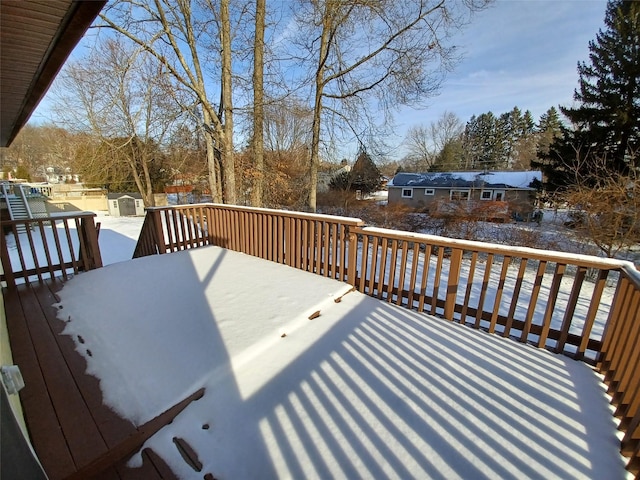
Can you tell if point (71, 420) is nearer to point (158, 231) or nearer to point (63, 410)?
point (63, 410)

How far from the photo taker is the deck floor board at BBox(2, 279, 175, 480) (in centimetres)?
147

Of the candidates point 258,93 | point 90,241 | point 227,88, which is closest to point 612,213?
point 258,93

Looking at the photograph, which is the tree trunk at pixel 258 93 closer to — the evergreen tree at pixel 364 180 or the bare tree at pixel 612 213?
the bare tree at pixel 612 213

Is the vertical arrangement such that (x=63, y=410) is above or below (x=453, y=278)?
below

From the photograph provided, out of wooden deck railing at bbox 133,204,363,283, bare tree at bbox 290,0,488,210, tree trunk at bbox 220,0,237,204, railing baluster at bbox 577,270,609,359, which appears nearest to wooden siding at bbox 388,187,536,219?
bare tree at bbox 290,0,488,210

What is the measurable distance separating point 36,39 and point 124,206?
56.5ft

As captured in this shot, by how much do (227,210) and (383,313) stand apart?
350 cm

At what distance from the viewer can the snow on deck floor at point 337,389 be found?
1489mm

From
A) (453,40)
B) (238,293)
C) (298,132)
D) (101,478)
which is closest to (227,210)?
(238,293)

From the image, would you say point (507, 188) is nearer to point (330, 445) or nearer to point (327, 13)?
point (327, 13)

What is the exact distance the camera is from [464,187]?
20641 mm

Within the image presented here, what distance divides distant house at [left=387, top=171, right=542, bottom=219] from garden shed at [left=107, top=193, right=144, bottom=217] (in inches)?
632

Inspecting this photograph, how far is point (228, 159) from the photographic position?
7355 millimetres

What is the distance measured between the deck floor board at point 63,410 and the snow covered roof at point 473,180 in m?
22.5
